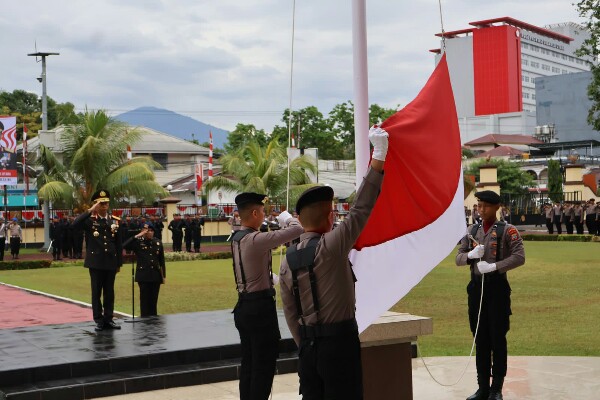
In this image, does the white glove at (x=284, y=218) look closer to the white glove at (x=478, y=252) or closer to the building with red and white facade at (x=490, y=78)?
the white glove at (x=478, y=252)

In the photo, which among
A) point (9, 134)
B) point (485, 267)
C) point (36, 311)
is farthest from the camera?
point (9, 134)

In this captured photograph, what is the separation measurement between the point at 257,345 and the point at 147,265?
5725mm

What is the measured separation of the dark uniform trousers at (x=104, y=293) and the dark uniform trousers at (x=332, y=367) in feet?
20.3

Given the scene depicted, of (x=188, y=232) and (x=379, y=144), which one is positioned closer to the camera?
(x=379, y=144)

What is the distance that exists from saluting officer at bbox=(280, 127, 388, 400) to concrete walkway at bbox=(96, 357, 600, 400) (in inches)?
121

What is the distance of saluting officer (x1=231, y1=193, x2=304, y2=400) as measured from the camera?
618 centimetres

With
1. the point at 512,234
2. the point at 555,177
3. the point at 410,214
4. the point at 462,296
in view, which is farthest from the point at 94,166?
the point at 555,177

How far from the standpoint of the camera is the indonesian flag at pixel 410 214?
5324 millimetres

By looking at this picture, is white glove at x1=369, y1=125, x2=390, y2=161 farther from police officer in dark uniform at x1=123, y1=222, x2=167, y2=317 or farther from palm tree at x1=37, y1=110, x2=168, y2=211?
palm tree at x1=37, y1=110, x2=168, y2=211

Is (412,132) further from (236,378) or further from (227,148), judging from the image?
(227,148)

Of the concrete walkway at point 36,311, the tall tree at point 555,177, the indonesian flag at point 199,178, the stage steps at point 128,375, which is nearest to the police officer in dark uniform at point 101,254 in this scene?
the stage steps at point 128,375

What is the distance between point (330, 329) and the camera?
4359mm

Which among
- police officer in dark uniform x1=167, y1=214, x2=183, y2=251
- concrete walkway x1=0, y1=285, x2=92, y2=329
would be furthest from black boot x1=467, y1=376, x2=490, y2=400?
police officer in dark uniform x1=167, y1=214, x2=183, y2=251

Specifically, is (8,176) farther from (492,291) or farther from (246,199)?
(492,291)
